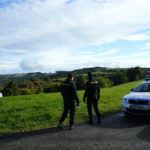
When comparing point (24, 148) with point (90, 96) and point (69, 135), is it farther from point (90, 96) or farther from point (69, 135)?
point (90, 96)

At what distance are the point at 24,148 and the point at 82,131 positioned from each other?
2.18 metres

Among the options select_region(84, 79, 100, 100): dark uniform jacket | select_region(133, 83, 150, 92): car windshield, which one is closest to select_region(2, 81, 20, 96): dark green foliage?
select_region(133, 83, 150, 92): car windshield

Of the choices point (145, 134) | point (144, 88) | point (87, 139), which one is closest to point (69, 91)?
point (87, 139)

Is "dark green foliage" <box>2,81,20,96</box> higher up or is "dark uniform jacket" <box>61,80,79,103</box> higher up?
"dark uniform jacket" <box>61,80,79,103</box>

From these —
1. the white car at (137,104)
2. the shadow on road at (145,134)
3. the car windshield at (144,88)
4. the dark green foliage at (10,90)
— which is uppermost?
the car windshield at (144,88)

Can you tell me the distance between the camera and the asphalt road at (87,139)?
15.8 ft

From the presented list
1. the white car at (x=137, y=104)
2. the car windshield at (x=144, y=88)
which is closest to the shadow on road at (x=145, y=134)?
the white car at (x=137, y=104)

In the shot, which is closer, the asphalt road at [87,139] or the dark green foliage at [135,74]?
the asphalt road at [87,139]

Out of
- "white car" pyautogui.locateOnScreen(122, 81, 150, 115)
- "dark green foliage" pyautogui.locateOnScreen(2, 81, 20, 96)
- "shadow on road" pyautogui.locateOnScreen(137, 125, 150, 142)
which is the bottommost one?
"dark green foliage" pyautogui.locateOnScreen(2, 81, 20, 96)

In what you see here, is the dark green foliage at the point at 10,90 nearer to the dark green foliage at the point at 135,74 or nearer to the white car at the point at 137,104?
the dark green foliage at the point at 135,74

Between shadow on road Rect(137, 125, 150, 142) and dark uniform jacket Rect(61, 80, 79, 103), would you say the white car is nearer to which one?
shadow on road Rect(137, 125, 150, 142)

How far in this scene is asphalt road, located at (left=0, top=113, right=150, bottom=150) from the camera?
189 inches

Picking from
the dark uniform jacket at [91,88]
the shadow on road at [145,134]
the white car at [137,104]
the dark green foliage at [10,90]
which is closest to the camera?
the shadow on road at [145,134]

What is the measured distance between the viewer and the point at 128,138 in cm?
537
